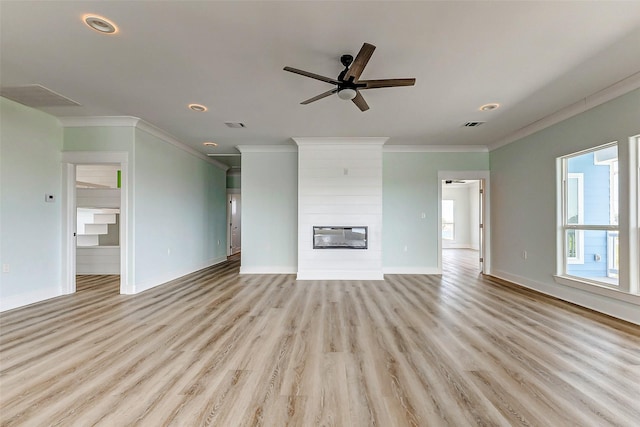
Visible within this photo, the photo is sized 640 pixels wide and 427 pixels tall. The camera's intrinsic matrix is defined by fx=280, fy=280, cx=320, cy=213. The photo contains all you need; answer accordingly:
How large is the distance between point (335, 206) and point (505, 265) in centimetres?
352

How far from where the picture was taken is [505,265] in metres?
5.48

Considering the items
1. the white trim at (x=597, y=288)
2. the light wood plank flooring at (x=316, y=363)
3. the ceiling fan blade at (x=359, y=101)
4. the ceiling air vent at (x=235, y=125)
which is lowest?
the light wood plank flooring at (x=316, y=363)

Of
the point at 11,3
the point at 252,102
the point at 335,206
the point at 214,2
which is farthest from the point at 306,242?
the point at 11,3

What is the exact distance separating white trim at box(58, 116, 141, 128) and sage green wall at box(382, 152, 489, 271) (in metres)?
4.73

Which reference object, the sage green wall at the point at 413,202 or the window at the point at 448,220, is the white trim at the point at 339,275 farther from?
the window at the point at 448,220

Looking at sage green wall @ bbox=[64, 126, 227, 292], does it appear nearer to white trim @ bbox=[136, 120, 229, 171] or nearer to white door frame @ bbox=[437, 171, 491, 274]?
white trim @ bbox=[136, 120, 229, 171]

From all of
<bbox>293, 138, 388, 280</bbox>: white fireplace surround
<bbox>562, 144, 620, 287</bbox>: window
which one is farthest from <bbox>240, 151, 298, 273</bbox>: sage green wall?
<bbox>562, 144, 620, 287</bbox>: window

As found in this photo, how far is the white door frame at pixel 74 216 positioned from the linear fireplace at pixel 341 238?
315 cm

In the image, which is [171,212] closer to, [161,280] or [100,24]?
[161,280]

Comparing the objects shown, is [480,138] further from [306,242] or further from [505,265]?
[306,242]

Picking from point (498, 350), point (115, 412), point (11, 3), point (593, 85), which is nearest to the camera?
point (115, 412)

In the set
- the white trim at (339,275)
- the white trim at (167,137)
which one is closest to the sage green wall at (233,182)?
the white trim at (167,137)

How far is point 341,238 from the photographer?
559 cm

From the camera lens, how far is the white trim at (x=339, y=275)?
18.0ft
